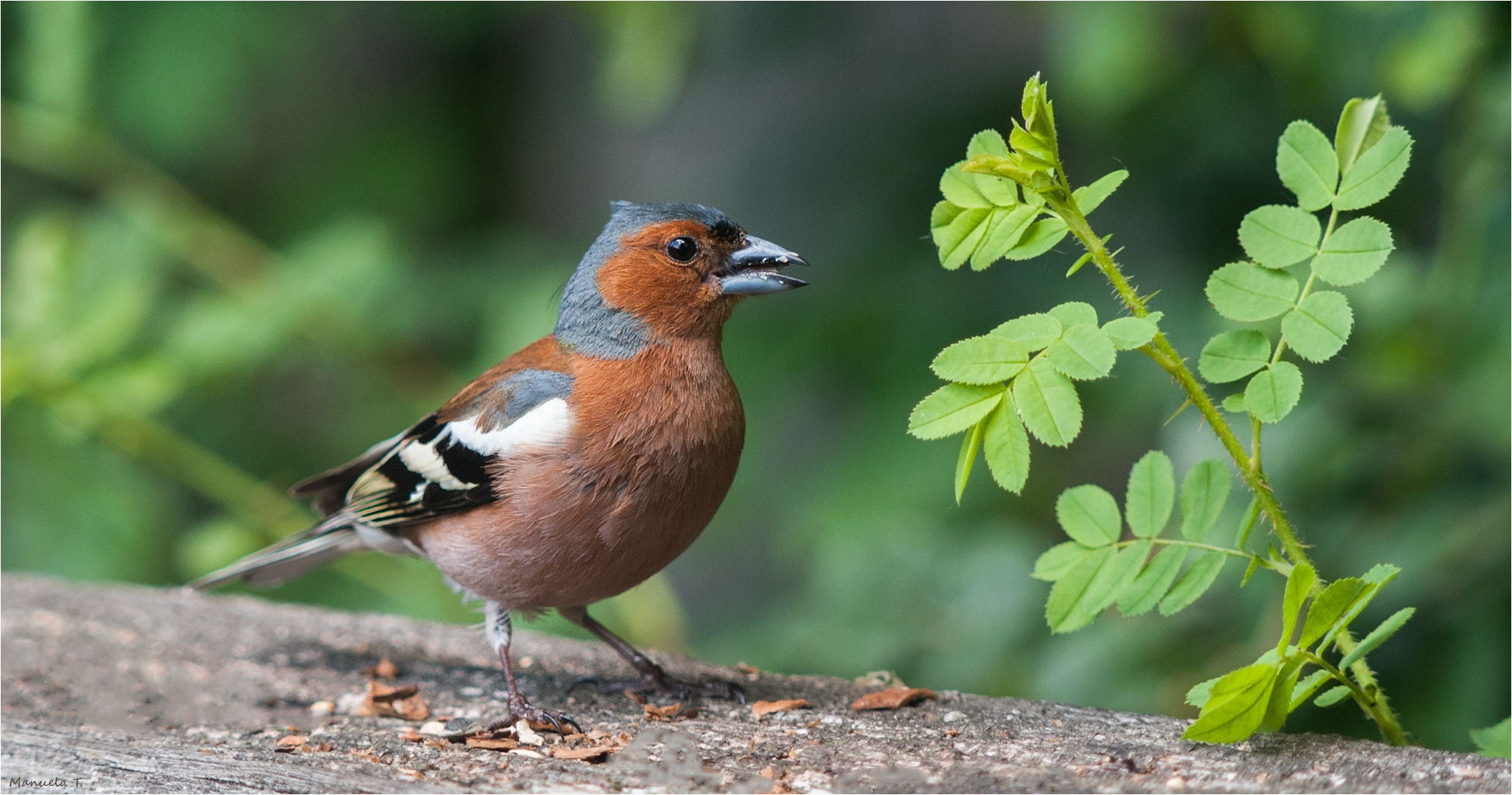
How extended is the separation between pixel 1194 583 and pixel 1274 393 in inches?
16.6

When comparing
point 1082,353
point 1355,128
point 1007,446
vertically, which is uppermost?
point 1355,128

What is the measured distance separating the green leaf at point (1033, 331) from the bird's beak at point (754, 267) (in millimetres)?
1088

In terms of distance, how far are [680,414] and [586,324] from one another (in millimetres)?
440

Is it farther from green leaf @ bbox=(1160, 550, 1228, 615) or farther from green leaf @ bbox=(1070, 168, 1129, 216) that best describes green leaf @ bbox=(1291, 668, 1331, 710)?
green leaf @ bbox=(1070, 168, 1129, 216)

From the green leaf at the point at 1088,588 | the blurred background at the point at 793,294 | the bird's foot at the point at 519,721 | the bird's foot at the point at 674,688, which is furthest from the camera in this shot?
the blurred background at the point at 793,294

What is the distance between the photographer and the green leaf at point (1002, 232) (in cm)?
221

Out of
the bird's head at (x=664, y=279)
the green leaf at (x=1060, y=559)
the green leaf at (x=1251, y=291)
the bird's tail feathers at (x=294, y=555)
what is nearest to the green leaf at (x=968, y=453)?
the green leaf at (x=1060, y=559)

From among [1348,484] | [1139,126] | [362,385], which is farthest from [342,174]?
[1348,484]

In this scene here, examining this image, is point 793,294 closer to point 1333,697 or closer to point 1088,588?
point 1088,588

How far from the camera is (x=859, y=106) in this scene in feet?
18.9

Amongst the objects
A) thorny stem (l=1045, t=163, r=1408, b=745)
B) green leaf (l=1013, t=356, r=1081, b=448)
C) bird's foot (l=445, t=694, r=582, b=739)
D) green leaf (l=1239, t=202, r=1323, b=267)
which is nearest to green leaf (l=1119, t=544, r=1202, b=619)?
thorny stem (l=1045, t=163, r=1408, b=745)

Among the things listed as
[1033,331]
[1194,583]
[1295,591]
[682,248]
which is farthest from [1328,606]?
[682,248]

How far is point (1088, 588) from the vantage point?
2348mm

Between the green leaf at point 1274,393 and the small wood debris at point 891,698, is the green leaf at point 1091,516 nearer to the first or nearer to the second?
the green leaf at point 1274,393
